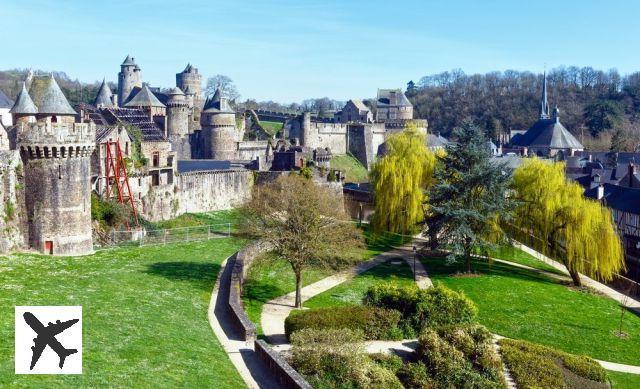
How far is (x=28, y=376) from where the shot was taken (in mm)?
14523

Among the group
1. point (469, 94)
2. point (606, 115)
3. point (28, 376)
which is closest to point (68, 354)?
point (28, 376)

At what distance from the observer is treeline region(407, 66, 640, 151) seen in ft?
341

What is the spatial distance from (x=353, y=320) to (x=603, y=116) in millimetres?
93522

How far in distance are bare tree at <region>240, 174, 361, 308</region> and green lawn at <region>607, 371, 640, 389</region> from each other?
1130 cm

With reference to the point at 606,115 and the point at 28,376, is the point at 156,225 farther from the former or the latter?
the point at 606,115

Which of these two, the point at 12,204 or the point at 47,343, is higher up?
the point at 12,204

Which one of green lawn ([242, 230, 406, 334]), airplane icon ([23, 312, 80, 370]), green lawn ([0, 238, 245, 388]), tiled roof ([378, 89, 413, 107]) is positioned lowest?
green lawn ([242, 230, 406, 334])

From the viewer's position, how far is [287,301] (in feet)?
90.4

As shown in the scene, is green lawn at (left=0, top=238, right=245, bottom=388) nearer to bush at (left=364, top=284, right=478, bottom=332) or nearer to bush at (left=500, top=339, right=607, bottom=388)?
bush at (left=364, top=284, right=478, bottom=332)

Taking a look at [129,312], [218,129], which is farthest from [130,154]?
[129,312]

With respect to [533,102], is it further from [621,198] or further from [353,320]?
[353,320]

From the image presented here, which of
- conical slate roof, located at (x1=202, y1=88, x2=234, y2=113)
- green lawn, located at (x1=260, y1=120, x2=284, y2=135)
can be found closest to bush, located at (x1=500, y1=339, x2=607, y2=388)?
conical slate roof, located at (x1=202, y1=88, x2=234, y2=113)

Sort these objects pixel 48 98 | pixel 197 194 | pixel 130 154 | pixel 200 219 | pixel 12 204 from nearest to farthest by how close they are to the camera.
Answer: pixel 12 204
pixel 48 98
pixel 130 154
pixel 200 219
pixel 197 194

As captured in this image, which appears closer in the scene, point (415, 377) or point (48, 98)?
point (415, 377)
